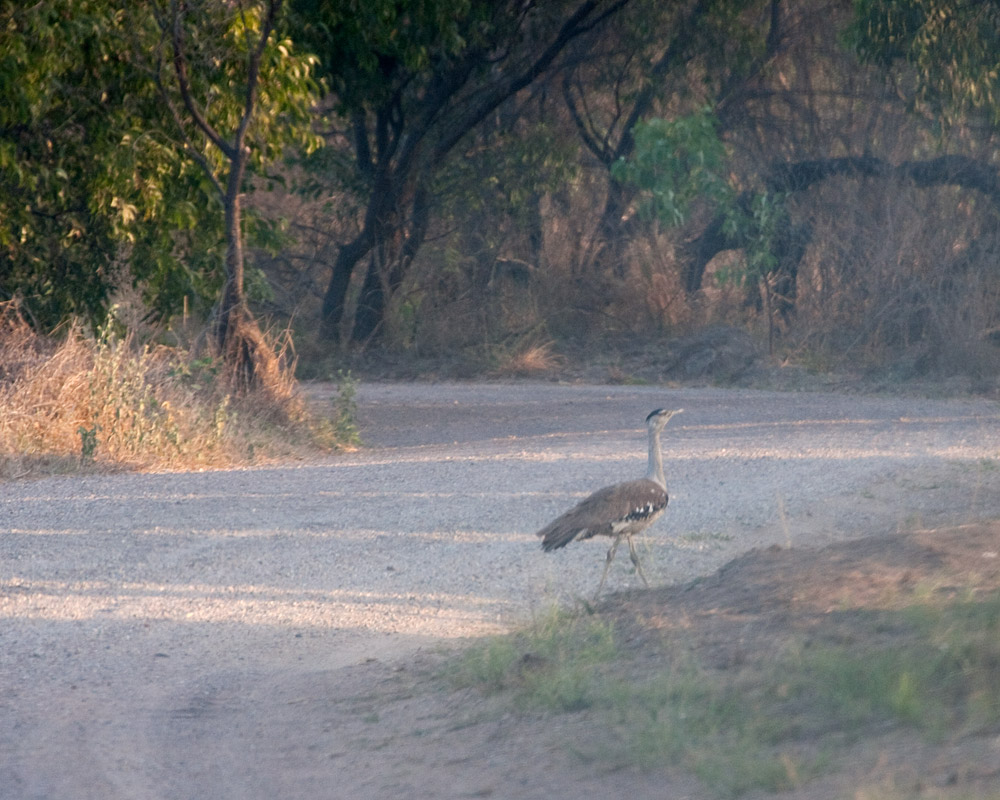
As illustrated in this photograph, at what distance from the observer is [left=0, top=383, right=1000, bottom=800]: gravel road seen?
188 inches

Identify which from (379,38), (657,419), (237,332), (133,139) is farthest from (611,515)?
(379,38)

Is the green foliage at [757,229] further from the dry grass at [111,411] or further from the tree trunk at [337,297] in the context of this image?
the dry grass at [111,411]

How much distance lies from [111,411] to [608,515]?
6724 mm

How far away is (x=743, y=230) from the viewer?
70.9ft

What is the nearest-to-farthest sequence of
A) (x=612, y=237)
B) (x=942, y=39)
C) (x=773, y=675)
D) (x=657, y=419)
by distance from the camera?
(x=773, y=675)
(x=657, y=419)
(x=942, y=39)
(x=612, y=237)

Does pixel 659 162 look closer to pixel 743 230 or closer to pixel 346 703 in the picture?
pixel 743 230

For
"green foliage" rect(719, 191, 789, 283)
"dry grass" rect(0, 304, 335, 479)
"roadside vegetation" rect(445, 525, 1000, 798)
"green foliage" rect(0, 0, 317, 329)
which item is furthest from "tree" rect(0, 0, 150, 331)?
"green foliage" rect(719, 191, 789, 283)

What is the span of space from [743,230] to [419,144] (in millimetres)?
5946

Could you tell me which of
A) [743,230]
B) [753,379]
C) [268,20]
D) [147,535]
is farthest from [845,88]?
[147,535]

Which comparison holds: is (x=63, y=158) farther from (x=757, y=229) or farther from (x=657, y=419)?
(x=757, y=229)

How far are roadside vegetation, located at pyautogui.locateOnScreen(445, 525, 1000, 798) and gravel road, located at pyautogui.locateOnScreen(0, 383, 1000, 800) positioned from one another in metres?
0.93

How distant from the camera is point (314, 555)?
773 cm

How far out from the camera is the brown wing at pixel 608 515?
6062mm

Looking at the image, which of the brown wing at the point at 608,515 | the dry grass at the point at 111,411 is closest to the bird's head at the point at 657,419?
the brown wing at the point at 608,515
